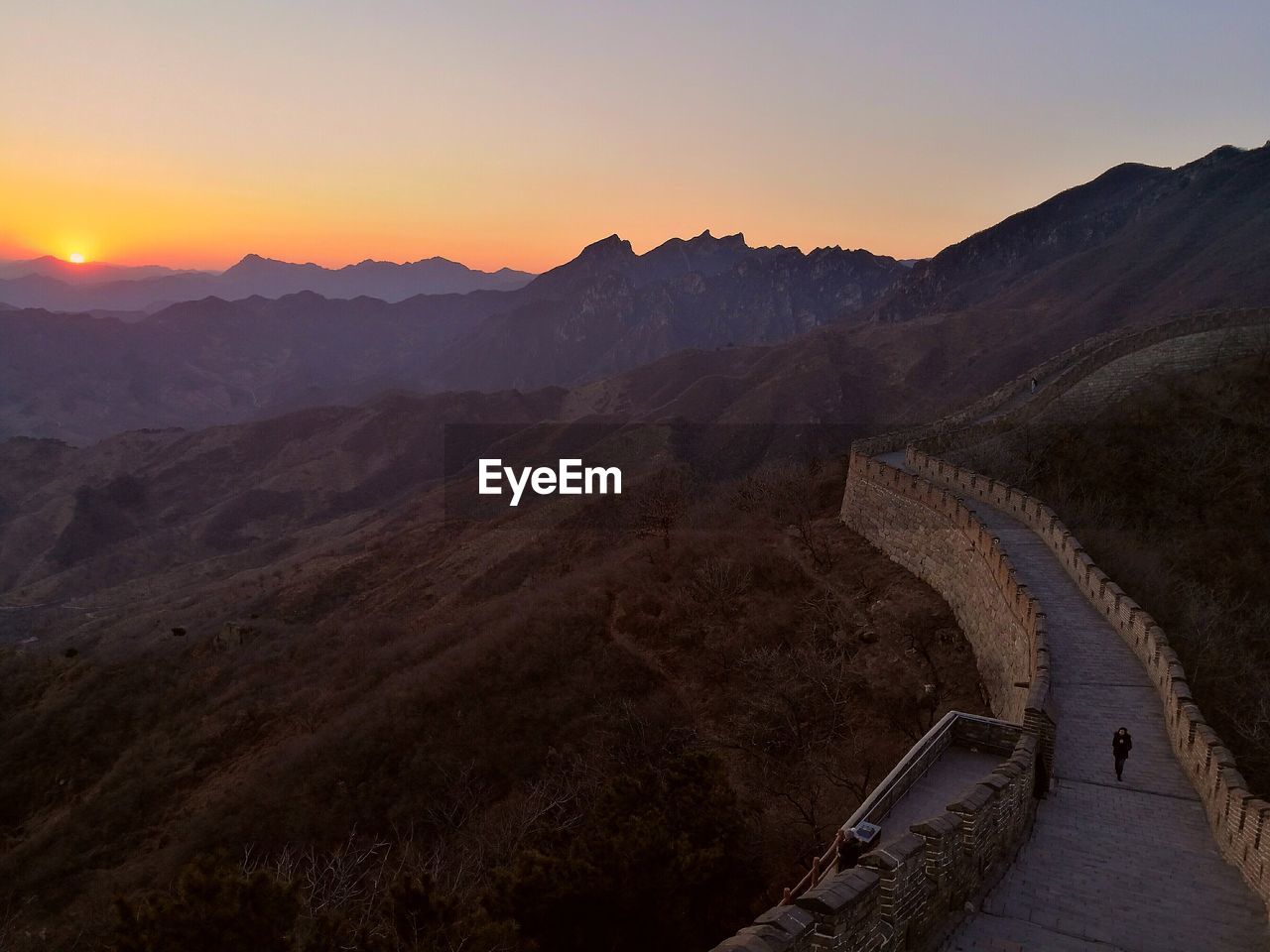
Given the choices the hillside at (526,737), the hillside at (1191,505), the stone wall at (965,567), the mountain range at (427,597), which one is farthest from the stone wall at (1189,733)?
the mountain range at (427,597)

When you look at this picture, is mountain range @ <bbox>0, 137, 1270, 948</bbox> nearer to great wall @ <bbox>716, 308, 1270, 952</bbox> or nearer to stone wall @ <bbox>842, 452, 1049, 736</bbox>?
stone wall @ <bbox>842, 452, 1049, 736</bbox>

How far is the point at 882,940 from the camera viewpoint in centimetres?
599

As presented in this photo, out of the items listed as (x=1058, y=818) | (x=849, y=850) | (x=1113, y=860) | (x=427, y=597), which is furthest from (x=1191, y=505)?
(x=427, y=597)

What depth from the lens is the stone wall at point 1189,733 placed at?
26.0ft

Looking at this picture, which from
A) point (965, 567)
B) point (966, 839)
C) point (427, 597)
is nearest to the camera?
point (966, 839)

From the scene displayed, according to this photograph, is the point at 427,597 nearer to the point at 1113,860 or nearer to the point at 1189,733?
the point at 1189,733

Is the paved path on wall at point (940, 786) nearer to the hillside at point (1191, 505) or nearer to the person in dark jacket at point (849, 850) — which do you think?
the person in dark jacket at point (849, 850)

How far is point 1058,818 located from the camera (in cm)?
934

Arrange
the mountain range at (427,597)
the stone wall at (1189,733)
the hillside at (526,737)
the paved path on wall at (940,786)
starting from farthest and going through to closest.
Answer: the mountain range at (427,597), the hillside at (526,737), the paved path on wall at (940,786), the stone wall at (1189,733)

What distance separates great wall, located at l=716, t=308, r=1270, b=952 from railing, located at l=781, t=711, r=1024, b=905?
0.11 feet

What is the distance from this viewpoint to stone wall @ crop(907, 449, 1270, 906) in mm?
7926

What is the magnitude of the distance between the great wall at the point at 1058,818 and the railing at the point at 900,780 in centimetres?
3

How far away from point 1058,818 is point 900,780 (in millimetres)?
2009

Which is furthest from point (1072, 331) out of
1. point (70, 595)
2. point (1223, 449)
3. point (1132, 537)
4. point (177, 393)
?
point (177, 393)
